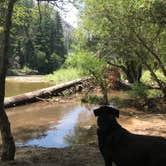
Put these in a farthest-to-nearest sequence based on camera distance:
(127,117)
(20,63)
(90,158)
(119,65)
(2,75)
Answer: (20,63) → (119,65) → (127,117) → (90,158) → (2,75)

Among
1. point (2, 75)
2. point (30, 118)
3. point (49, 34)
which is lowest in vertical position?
point (30, 118)

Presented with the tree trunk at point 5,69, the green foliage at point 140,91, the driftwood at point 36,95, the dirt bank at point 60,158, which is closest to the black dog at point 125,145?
the dirt bank at point 60,158

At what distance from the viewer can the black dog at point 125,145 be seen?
20.1 ft

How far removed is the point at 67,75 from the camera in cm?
4569

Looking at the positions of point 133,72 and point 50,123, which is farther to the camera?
point 133,72

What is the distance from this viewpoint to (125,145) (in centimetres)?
648

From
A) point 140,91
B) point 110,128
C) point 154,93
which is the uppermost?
point 110,128

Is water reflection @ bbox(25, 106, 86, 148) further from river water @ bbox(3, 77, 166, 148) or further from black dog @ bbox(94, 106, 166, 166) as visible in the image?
black dog @ bbox(94, 106, 166, 166)

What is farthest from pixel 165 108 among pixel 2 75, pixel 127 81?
pixel 2 75

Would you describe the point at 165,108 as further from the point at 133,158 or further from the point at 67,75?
the point at 67,75

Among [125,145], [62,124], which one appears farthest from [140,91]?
[125,145]

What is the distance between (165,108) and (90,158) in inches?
538

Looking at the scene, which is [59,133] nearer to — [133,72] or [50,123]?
[50,123]

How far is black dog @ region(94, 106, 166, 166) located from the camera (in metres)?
6.12
